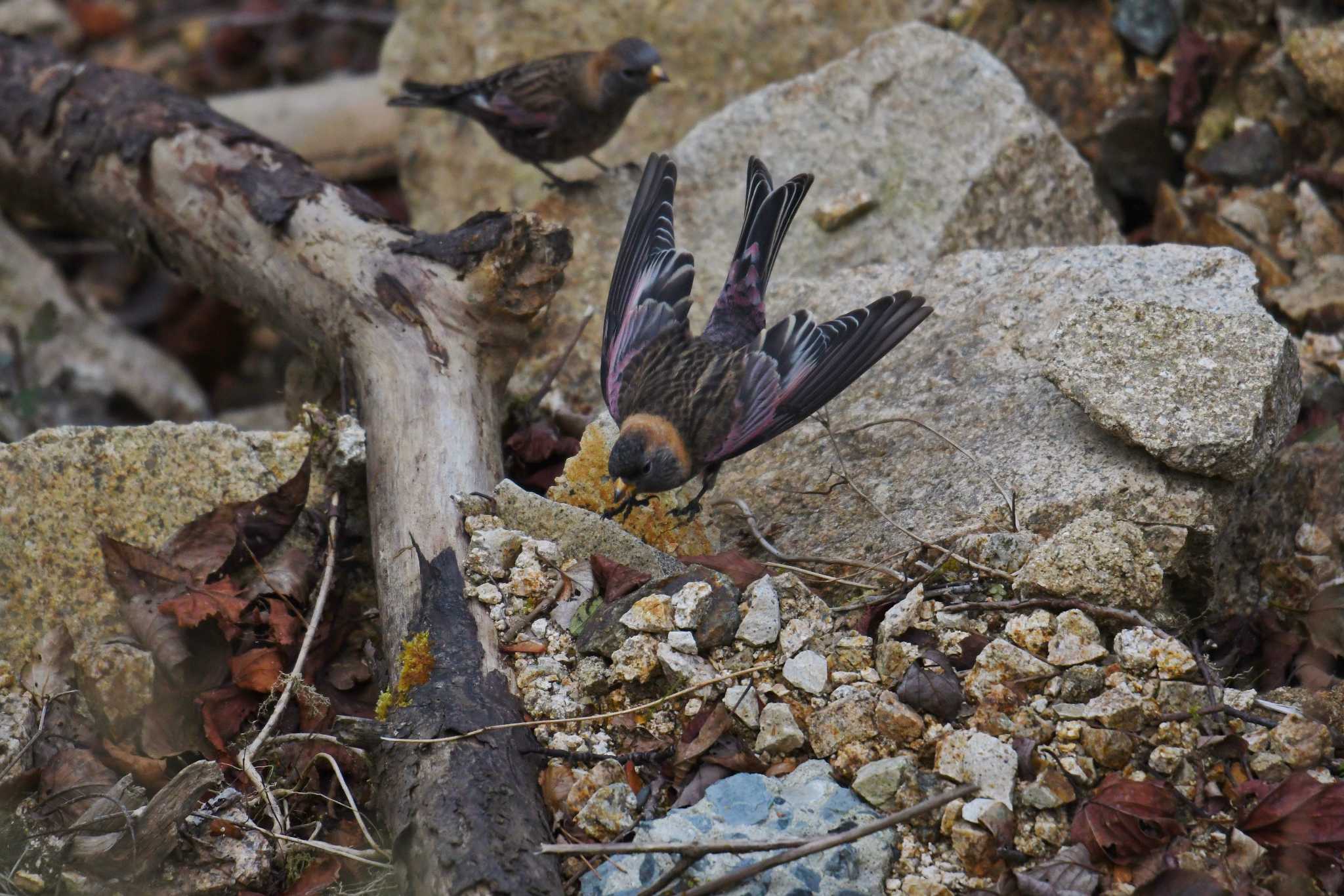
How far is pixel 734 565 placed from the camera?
3.70 meters

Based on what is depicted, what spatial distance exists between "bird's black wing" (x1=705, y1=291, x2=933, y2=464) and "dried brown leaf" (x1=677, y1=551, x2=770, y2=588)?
61 centimetres

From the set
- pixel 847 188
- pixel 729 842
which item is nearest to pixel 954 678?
pixel 729 842

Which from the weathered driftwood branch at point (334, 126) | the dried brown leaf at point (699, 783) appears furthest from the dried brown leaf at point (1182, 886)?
the weathered driftwood branch at point (334, 126)

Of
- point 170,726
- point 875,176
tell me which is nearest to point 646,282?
point 875,176

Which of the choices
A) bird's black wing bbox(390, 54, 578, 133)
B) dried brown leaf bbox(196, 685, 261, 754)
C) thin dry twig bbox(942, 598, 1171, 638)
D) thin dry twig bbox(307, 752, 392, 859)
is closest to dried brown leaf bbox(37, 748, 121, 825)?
dried brown leaf bbox(196, 685, 261, 754)

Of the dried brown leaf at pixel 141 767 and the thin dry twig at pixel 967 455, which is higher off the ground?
the thin dry twig at pixel 967 455

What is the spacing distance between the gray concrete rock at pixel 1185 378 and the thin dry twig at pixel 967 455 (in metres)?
0.34

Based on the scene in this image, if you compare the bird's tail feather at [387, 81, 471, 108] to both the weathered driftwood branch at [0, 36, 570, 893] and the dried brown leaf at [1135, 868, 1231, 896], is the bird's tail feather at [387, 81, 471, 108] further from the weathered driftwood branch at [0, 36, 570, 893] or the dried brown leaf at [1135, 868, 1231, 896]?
the dried brown leaf at [1135, 868, 1231, 896]

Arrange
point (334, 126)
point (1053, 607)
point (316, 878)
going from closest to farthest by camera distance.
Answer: point (316, 878)
point (1053, 607)
point (334, 126)

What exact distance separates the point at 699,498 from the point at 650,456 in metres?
0.44

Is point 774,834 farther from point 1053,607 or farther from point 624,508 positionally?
point 624,508

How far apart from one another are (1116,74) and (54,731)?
5.56 metres

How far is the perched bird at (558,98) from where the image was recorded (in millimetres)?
6289

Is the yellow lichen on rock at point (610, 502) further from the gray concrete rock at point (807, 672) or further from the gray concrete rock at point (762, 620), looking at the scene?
the gray concrete rock at point (807, 672)
